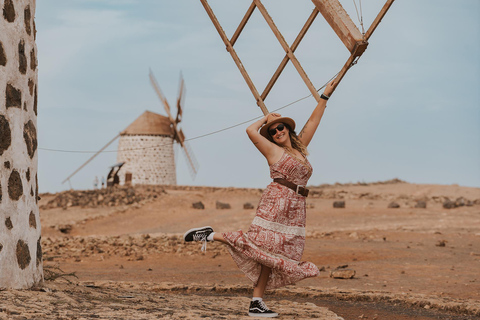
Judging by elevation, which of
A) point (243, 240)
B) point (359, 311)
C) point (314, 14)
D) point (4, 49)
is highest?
point (314, 14)

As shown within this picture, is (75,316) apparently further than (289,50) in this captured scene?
No

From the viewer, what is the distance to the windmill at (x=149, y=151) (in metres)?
33.3

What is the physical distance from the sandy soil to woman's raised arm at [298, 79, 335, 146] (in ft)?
5.39

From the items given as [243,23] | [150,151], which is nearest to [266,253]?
[243,23]

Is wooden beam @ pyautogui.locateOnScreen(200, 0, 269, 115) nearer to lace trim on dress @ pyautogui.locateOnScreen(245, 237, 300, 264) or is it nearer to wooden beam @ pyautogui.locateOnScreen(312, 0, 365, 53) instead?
wooden beam @ pyautogui.locateOnScreen(312, 0, 365, 53)

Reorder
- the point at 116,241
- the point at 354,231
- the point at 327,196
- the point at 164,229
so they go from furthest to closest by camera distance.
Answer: the point at 327,196 < the point at 164,229 < the point at 354,231 < the point at 116,241

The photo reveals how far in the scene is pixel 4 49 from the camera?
5715 millimetres

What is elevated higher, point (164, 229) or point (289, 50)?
point (289, 50)

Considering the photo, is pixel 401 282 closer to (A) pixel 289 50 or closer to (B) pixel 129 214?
(A) pixel 289 50

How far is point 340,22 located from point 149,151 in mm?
27178

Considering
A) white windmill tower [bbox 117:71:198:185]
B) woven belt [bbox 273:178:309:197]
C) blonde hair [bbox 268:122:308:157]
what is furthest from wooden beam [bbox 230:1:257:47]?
white windmill tower [bbox 117:71:198:185]

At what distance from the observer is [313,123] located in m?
6.03

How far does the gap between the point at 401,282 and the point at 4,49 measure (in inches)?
260

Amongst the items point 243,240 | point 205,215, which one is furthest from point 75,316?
point 205,215
